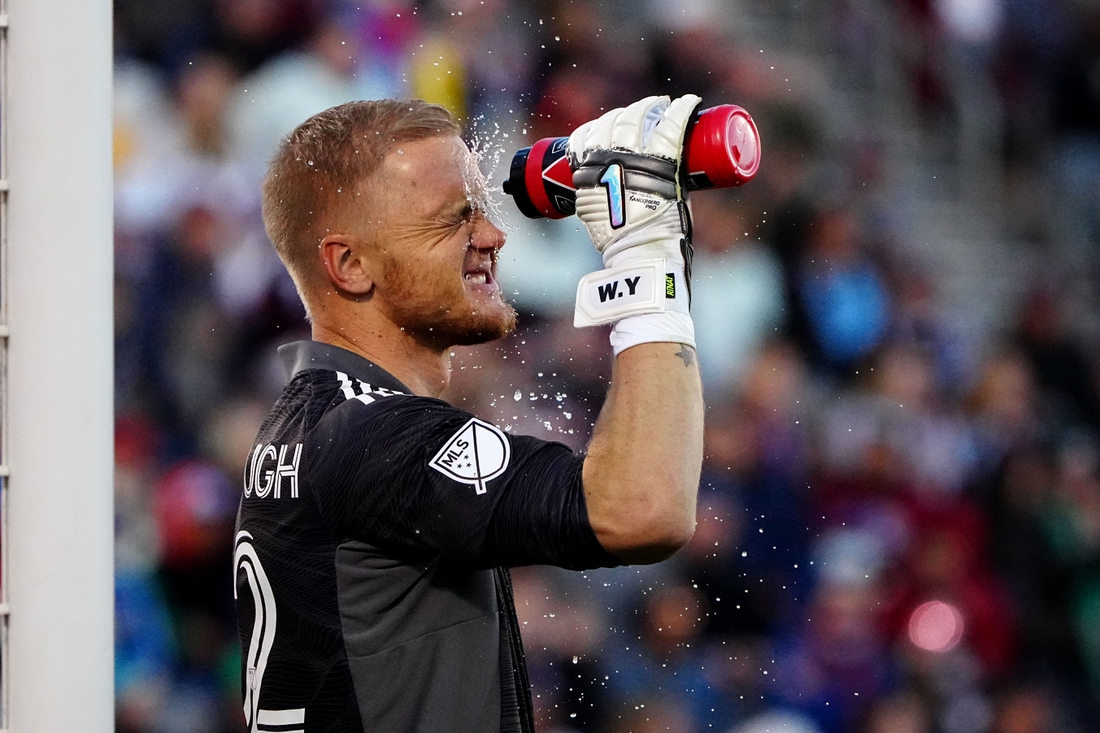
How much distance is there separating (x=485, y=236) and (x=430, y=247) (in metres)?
0.11

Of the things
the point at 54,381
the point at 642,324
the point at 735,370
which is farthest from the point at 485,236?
the point at 735,370

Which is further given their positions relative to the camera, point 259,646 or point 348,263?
point 348,263

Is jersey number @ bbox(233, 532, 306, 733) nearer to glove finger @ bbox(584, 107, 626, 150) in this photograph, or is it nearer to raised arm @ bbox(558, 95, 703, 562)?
raised arm @ bbox(558, 95, 703, 562)

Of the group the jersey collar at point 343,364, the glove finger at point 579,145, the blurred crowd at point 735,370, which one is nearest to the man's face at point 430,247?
the jersey collar at point 343,364

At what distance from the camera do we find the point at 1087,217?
19.0 feet

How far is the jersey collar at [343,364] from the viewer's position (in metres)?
1.90

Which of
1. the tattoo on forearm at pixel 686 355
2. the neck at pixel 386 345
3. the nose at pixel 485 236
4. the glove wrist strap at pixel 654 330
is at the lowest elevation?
the tattoo on forearm at pixel 686 355

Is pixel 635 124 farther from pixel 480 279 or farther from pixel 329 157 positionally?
pixel 329 157

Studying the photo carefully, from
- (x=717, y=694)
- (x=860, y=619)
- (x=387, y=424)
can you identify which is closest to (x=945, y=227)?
(x=860, y=619)

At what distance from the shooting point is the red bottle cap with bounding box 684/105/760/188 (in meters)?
1.78

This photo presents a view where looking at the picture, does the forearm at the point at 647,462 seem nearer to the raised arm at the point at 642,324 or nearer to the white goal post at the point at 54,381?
the raised arm at the point at 642,324

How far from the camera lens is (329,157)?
2.06 metres

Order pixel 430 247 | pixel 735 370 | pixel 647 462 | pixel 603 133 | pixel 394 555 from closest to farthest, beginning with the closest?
pixel 647 462 < pixel 394 555 < pixel 603 133 < pixel 430 247 < pixel 735 370

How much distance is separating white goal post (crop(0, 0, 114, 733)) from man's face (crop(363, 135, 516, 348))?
44 cm
